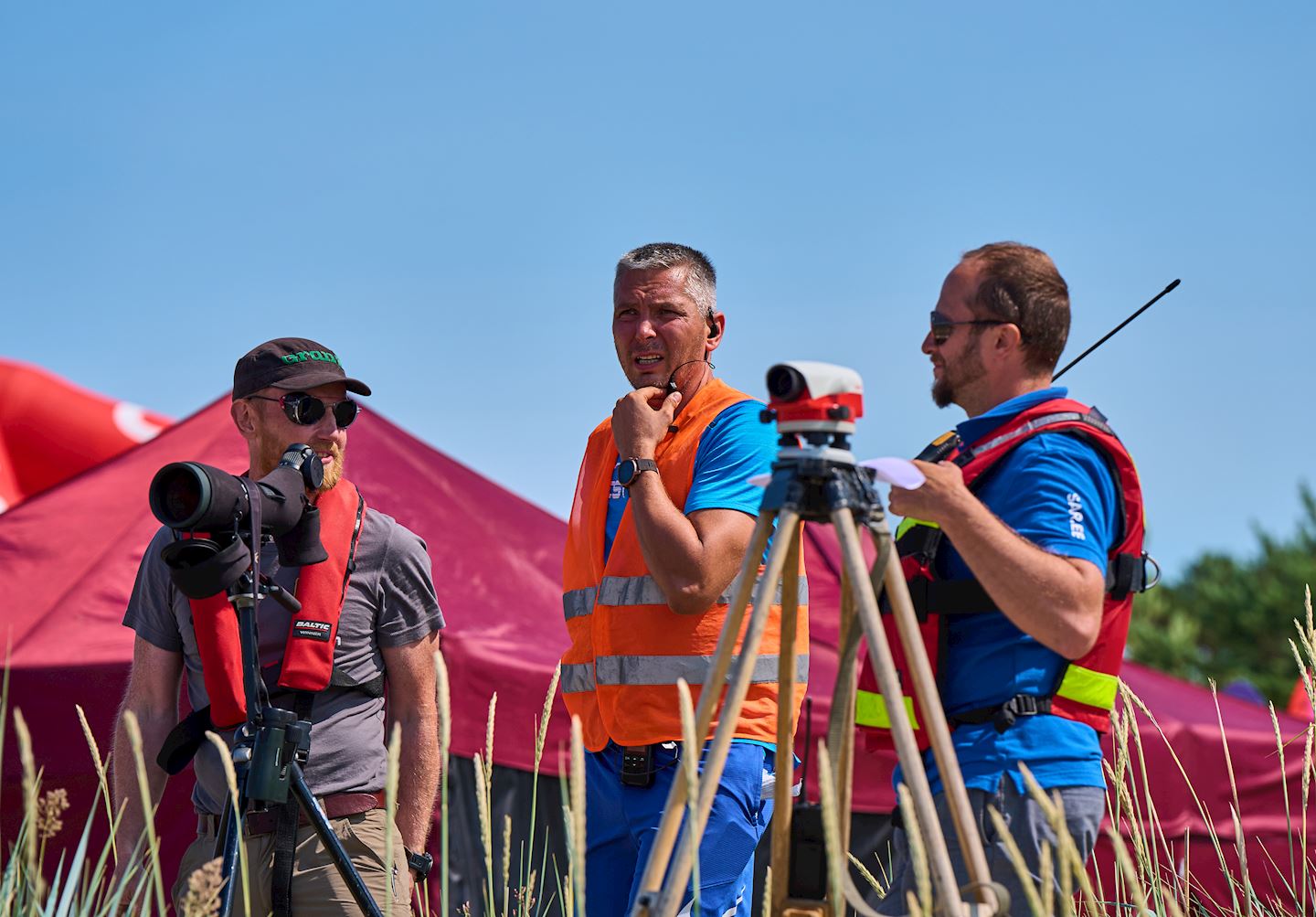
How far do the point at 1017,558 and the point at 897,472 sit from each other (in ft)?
0.88

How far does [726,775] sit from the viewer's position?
274 cm

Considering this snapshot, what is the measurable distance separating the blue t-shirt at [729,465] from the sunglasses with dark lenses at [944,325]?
1.51 ft

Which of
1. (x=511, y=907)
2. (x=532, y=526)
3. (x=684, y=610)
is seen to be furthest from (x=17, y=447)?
(x=684, y=610)

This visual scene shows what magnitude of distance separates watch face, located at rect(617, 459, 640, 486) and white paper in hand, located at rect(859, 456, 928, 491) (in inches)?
33.7

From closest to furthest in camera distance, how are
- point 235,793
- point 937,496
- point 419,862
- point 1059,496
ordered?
point 235,793
point 937,496
point 1059,496
point 419,862

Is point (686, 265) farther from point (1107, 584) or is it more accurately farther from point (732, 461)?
point (1107, 584)

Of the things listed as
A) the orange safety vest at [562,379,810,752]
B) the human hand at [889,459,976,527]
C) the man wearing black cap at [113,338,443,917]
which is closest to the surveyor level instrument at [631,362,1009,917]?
the human hand at [889,459,976,527]

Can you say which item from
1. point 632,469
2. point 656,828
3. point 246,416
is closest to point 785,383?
point 632,469

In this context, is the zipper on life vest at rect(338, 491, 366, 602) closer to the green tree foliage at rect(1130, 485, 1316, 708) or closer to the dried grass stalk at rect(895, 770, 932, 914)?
the dried grass stalk at rect(895, 770, 932, 914)

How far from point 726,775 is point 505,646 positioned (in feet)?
9.61

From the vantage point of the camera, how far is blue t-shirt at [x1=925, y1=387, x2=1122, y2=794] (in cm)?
221

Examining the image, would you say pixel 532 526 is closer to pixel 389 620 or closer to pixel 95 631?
pixel 95 631

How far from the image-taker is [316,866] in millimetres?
2988

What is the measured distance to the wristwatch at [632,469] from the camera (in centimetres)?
277
